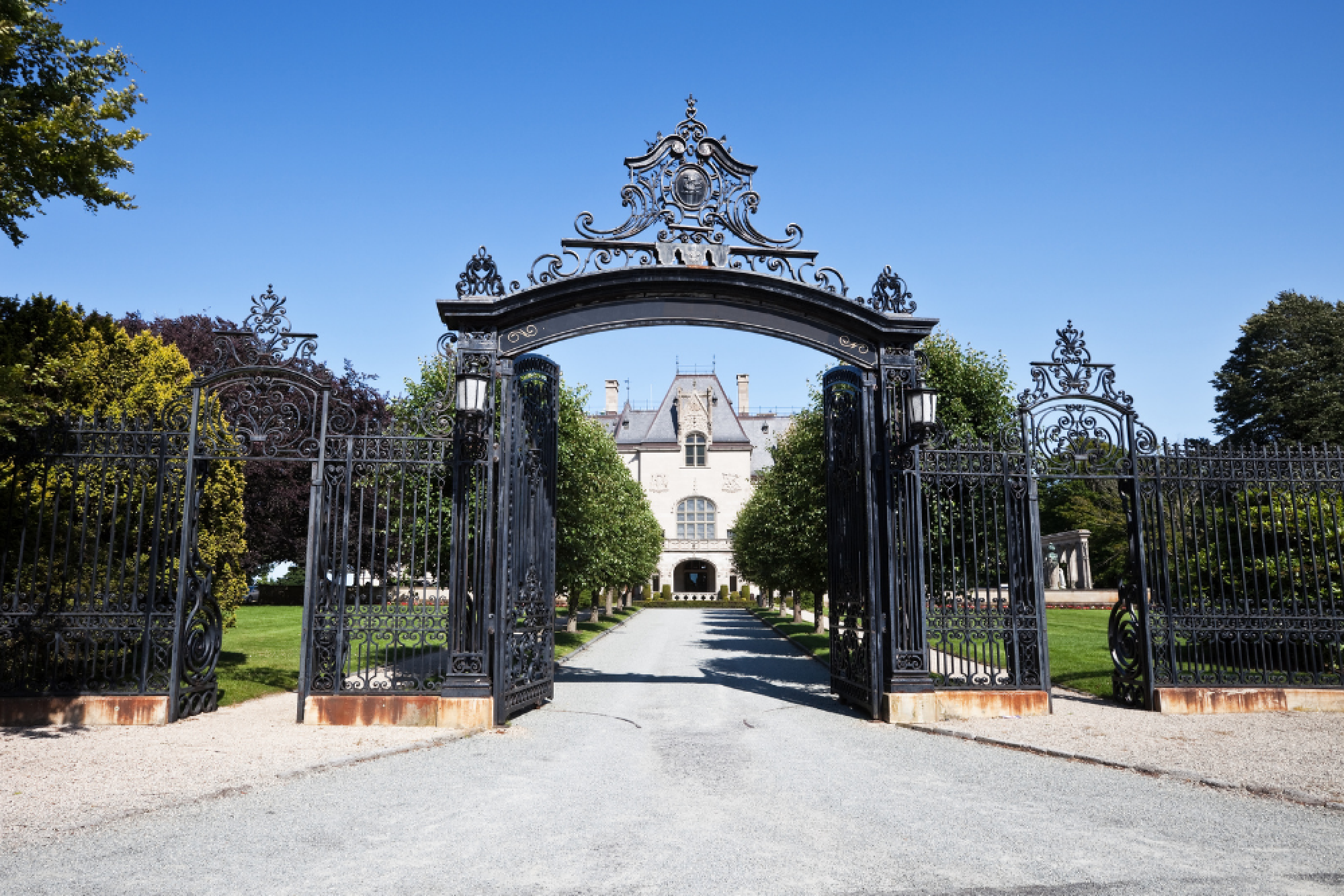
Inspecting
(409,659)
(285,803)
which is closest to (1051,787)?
(285,803)

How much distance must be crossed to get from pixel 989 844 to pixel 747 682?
25.4 ft

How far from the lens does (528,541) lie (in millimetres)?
8977

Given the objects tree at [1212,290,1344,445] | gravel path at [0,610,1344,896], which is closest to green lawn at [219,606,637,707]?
gravel path at [0,610,1344,896]

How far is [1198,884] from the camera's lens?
3.85 m

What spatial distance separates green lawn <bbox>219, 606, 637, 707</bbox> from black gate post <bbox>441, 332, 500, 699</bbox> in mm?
3242

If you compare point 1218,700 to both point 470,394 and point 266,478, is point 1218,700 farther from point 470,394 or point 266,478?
point 266,478

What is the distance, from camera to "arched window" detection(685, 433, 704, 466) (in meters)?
58.3

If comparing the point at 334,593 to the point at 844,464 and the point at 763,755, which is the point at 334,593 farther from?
the point at 844,464

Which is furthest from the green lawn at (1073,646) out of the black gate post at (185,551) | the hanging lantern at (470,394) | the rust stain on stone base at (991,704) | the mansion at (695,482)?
the mansion at (695,482)

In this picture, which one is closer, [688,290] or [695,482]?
[688,290]

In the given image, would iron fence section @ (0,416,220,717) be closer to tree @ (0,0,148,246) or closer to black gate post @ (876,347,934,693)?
tree @ (0,0,148,246)

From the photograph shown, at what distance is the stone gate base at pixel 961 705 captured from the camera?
840 centimetres

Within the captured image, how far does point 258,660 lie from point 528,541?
26.0ft

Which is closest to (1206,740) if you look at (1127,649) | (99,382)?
(1127,649)
